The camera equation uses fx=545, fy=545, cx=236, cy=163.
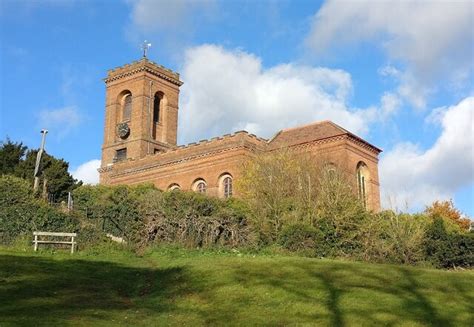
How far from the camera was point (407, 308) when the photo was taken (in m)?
13.2

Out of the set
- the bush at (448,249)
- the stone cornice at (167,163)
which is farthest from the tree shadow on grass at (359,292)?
the stone cornice at (167,163)

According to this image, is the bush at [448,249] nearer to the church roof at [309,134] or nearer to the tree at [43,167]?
the church roof at [309,134]

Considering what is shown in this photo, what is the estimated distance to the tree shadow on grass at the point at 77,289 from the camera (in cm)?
1261

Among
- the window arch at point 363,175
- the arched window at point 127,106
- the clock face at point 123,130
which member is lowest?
the window arch at point 363,175

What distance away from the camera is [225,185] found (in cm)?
4331

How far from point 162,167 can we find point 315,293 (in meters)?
33.1

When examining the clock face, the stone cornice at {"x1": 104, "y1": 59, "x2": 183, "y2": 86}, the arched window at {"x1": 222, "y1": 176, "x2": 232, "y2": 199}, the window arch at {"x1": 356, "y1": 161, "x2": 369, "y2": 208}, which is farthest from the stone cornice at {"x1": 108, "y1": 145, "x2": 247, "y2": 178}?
the stone cornice at {"x1": 104, "y1": 59, "x2": 183, "y2": 86}

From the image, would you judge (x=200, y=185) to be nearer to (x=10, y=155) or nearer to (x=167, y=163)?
(x=167, y=163)

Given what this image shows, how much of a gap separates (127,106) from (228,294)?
43792 mm

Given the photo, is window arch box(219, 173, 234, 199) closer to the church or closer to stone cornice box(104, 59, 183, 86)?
the church

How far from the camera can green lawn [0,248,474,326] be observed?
12422 mm

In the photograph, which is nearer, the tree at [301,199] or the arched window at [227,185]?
the tree at [301,199]

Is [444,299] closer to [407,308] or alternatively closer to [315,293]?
[407,308]

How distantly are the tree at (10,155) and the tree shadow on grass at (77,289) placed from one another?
26.1 m
